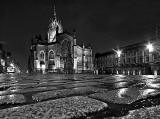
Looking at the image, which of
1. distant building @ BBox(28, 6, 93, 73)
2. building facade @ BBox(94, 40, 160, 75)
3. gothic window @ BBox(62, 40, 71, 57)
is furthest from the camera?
gothic window @ BBox(62, 40, 71, 57)

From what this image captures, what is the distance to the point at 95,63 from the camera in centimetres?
8000

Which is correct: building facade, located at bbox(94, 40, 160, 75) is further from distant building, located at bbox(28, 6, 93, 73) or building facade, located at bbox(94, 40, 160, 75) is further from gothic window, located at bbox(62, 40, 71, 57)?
gothic window, located at bbox(62, 40, 71, 57)

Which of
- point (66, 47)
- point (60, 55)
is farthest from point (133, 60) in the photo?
point (60, 55)

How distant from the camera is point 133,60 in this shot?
179 feet

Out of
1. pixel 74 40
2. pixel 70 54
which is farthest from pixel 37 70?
pixel 74 40

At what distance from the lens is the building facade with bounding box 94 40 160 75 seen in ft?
54.2

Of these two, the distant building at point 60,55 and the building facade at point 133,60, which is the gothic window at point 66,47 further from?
the building facade at point 133,60

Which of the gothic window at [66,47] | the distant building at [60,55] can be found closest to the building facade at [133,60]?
the distant building at [60,55]

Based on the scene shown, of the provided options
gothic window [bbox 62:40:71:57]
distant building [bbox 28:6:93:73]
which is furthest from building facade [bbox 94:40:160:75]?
gothic window [bbox 62:40:71:57]

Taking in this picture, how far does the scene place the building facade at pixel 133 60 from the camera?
54.2 feet

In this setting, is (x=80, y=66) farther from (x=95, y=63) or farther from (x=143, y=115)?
(x=143, y=115)

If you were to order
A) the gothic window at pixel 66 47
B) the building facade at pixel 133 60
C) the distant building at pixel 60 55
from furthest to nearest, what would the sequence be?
1. the gothic window at pixel 66 47
2. the distant building at pixel 60 55
3. the building facade at pixel 133 60

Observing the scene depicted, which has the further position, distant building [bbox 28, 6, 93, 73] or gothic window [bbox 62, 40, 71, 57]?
gothic window [bbox 62, 40, 71, 57]

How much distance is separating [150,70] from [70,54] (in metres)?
45.0
